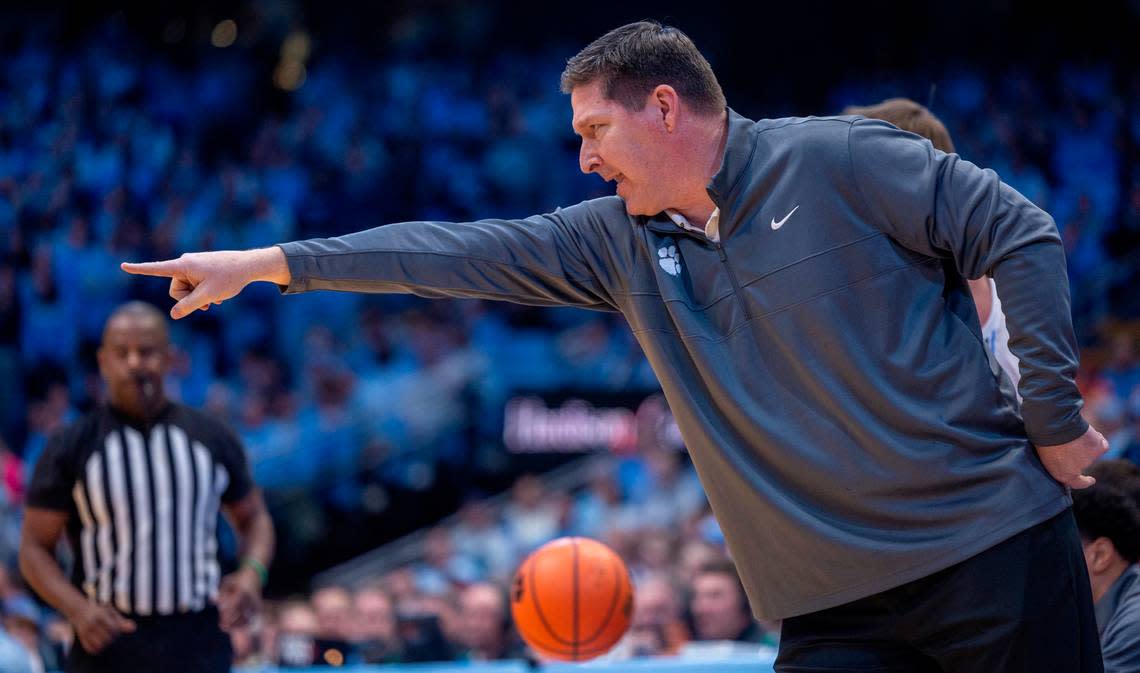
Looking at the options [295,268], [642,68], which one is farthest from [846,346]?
[295,268]

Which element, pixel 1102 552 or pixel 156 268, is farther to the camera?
pixel 1102 552

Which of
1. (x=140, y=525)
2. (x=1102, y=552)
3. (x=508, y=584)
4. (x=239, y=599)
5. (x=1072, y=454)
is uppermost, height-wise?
(x=1072, y=454)

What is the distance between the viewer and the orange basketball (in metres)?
4.50

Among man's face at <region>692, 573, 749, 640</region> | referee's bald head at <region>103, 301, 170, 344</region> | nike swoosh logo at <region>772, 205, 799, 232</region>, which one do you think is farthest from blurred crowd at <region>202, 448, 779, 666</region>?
nike swoosh logo at <region>772, 205, 799, 232</region>

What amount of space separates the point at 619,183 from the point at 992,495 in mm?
973

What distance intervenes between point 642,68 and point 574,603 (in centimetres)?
246

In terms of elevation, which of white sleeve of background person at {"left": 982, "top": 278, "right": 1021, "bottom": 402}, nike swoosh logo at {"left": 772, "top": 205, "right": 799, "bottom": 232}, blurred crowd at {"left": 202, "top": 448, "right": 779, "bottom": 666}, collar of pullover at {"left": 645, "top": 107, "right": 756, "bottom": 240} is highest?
collar of pullover at {"left": 645, "top": 107, "right": 756, "bottom": 240}

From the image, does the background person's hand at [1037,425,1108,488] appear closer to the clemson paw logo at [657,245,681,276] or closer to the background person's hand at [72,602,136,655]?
the clemson paw logo at [657,245,681,276]

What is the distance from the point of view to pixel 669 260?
260 centimetres

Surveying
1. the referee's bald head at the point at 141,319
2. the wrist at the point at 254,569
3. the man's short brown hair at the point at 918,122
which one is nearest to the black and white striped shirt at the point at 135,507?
the wrist at the point at 254,569

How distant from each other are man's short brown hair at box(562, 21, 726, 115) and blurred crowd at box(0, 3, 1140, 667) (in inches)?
197

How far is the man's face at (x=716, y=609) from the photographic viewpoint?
6.47 m

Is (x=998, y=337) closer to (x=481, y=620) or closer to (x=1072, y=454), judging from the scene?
(x=1072, y=454)

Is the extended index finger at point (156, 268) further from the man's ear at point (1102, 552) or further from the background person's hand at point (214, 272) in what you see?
the man's ear at point (1102, 552)
